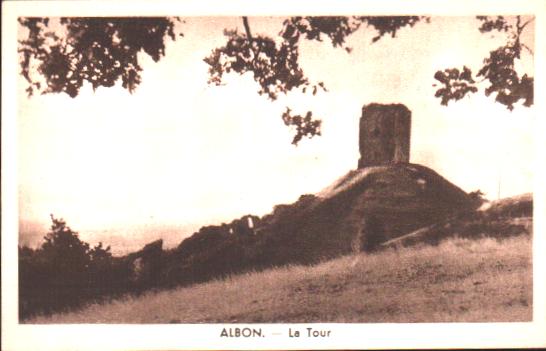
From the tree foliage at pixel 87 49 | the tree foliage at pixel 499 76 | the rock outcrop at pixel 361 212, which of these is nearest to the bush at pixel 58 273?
the tree foliage at pixel 87 49

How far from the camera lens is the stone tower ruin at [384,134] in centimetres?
263

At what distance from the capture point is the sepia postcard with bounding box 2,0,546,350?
2.61m

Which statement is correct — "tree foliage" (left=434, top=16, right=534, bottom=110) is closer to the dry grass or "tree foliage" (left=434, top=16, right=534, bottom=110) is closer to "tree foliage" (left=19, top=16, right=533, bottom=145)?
"tree foliage" (left=19, top=16, right=533, bottom=145)

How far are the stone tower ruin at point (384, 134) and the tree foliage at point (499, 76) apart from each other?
0.19 meters

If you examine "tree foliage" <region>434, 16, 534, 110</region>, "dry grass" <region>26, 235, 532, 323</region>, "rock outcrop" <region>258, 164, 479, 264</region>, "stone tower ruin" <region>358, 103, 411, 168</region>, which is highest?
"tree foliage" <region>434, 16, 534, 110</region>

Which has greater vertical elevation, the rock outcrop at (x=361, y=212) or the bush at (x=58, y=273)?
the rock outcrop at (x=361, y=212)

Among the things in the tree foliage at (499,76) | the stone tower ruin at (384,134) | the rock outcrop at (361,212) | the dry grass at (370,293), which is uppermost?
the tree foliage at (499,76)

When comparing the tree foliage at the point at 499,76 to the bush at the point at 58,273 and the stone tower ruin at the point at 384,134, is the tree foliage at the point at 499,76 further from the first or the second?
the bush at the point at 58,273

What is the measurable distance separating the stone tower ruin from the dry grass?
1.30 ft

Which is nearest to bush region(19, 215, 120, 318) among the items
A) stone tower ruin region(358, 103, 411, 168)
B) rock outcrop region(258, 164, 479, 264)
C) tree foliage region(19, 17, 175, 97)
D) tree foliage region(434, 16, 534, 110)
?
tree foliage region(19, 17, 175, 97)

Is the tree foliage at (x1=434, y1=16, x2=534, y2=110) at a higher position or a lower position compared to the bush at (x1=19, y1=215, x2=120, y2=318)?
higher

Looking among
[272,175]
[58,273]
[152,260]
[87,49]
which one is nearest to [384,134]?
[272,175]

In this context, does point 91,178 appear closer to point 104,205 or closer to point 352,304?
point 104,205

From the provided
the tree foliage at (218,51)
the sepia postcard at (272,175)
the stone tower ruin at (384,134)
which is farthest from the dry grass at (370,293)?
the tree foliage at (218,51)
